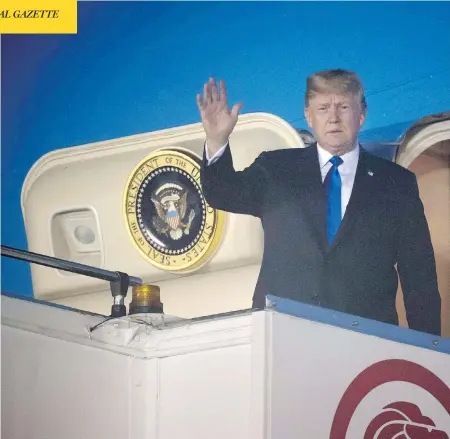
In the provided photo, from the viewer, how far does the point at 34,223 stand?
13.1ft

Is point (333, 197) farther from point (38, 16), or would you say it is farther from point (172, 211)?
point (38, 16)

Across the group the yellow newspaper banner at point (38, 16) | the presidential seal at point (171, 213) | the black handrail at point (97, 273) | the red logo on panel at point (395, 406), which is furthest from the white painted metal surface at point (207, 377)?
the yellow newspaper banner at point (38, 16)

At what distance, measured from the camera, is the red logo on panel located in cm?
241

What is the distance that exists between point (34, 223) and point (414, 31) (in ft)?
5.39

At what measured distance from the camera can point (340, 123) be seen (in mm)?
3523

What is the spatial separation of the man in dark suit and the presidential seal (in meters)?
0.09

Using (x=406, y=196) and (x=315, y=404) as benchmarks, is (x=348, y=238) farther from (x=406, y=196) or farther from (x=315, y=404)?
(x=315, y=404)

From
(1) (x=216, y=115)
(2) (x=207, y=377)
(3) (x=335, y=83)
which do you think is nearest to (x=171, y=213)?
(1) (x=216, y=115)

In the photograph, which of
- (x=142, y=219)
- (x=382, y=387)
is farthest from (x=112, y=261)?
(x=382, y=387)

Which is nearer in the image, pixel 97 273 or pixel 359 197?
pixel 97 273

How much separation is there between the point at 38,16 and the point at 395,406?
2191 millimetres

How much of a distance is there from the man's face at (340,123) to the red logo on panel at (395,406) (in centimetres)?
116

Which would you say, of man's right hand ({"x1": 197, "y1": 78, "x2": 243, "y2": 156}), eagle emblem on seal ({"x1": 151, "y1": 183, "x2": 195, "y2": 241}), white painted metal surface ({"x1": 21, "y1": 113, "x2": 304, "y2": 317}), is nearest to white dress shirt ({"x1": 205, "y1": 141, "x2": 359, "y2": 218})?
white painted metal surface ({"x1": 21, "y1": 113, "x2": 304, "y2": 317})

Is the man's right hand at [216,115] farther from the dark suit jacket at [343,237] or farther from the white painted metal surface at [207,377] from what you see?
the white painted metal surface at [207,377]
